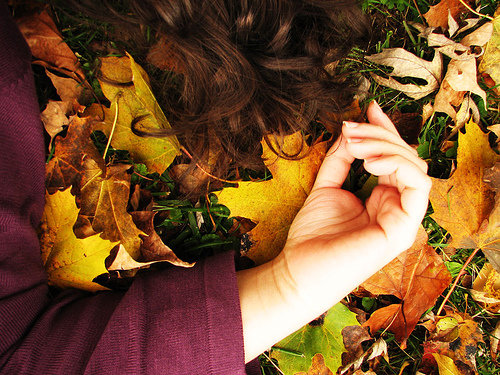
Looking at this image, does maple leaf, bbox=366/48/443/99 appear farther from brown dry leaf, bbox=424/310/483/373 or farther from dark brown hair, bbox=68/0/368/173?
brown dry leaf, bbox=424/310/483/373

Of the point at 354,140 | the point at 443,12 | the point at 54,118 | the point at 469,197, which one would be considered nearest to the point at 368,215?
the point at 354,140

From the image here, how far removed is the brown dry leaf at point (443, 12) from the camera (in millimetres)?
1263

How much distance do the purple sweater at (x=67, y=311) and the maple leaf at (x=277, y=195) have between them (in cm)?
20

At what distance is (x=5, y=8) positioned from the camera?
100 cm

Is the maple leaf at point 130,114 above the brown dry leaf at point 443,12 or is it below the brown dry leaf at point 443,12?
below

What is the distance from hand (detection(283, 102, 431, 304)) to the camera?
966mm

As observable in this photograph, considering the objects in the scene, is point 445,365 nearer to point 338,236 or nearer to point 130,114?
point 338,236

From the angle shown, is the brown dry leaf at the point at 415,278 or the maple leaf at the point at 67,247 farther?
the brown dry leaf at the point at 415,278

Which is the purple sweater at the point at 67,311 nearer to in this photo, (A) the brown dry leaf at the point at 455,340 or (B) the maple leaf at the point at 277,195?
(B) the maple leaf at the point at 277,195

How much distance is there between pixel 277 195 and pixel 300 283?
29 cm

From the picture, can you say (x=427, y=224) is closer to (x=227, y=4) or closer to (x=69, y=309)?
(x=227, y=4)

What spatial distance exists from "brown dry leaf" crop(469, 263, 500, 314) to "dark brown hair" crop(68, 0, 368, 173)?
80 centimetres

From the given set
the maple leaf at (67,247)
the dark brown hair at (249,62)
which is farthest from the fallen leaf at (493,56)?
the maple leaf at (67,247)

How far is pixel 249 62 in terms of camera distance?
40.8 inches
